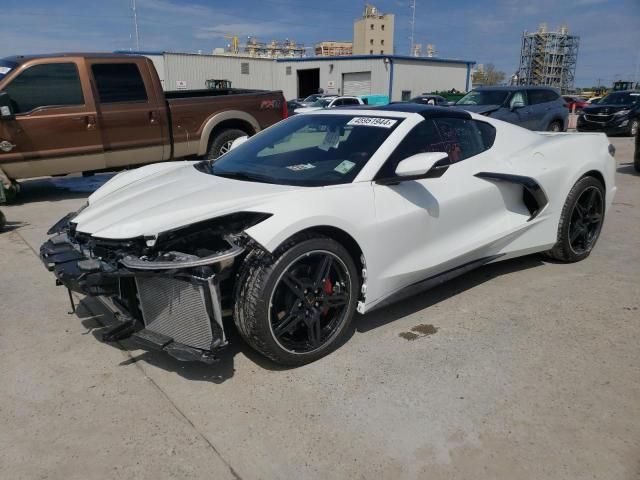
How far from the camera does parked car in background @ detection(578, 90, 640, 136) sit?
57.6ft

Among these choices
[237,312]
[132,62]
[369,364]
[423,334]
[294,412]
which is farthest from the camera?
[132,62]

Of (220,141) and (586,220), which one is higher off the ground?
(220,141)

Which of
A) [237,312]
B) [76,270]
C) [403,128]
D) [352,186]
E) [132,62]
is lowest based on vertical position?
[237,312]

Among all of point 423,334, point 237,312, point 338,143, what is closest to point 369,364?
point 423,334

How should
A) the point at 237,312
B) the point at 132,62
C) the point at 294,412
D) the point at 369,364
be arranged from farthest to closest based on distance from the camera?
the point at 132,62, the point at 369,364, the point at 237,312, the point at 294,412

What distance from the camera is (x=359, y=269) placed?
312 centimetres

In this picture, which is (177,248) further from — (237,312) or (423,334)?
(423,334)

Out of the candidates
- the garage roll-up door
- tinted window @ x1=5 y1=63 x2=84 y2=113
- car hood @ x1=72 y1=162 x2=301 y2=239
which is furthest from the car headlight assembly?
the garage roll-up door

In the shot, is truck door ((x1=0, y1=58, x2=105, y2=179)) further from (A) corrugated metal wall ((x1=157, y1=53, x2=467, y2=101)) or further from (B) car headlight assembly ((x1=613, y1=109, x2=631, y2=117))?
(A) corrugated metal wall ((x1=157, y1=53, x2=467, y2=101))

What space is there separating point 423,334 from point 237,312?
130 centimetres

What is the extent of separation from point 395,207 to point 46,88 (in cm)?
610

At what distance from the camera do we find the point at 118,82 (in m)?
7.57

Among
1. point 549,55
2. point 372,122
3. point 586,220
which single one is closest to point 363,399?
point 372,122

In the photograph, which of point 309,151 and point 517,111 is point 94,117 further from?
point 517,111
